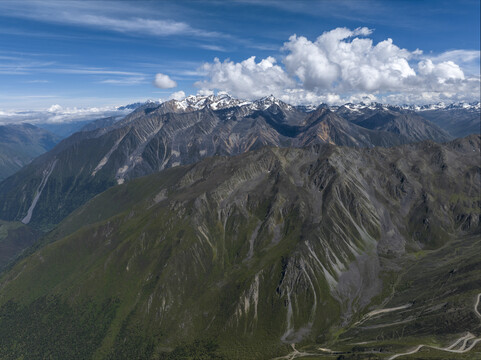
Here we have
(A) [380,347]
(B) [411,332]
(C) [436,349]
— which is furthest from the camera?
(B) [411,332]

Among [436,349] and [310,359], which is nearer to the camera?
[436,349]

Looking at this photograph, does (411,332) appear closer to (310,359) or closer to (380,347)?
(380,347)

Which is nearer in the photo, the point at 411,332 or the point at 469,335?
the point at 469,335

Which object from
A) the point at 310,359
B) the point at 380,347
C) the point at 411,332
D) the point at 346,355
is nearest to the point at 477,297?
the point at 411,332

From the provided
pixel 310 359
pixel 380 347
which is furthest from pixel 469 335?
pixel 310 359

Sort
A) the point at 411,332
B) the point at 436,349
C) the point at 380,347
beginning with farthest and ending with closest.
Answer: the point at 411,332
the point at 380,347
the point at 436,349

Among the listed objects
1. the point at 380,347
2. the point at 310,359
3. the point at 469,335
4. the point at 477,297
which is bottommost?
the point at 310,359

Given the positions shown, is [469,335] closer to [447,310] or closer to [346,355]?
[447,310]

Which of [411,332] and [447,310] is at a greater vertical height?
[447,310]

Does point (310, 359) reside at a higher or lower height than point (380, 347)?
lower
